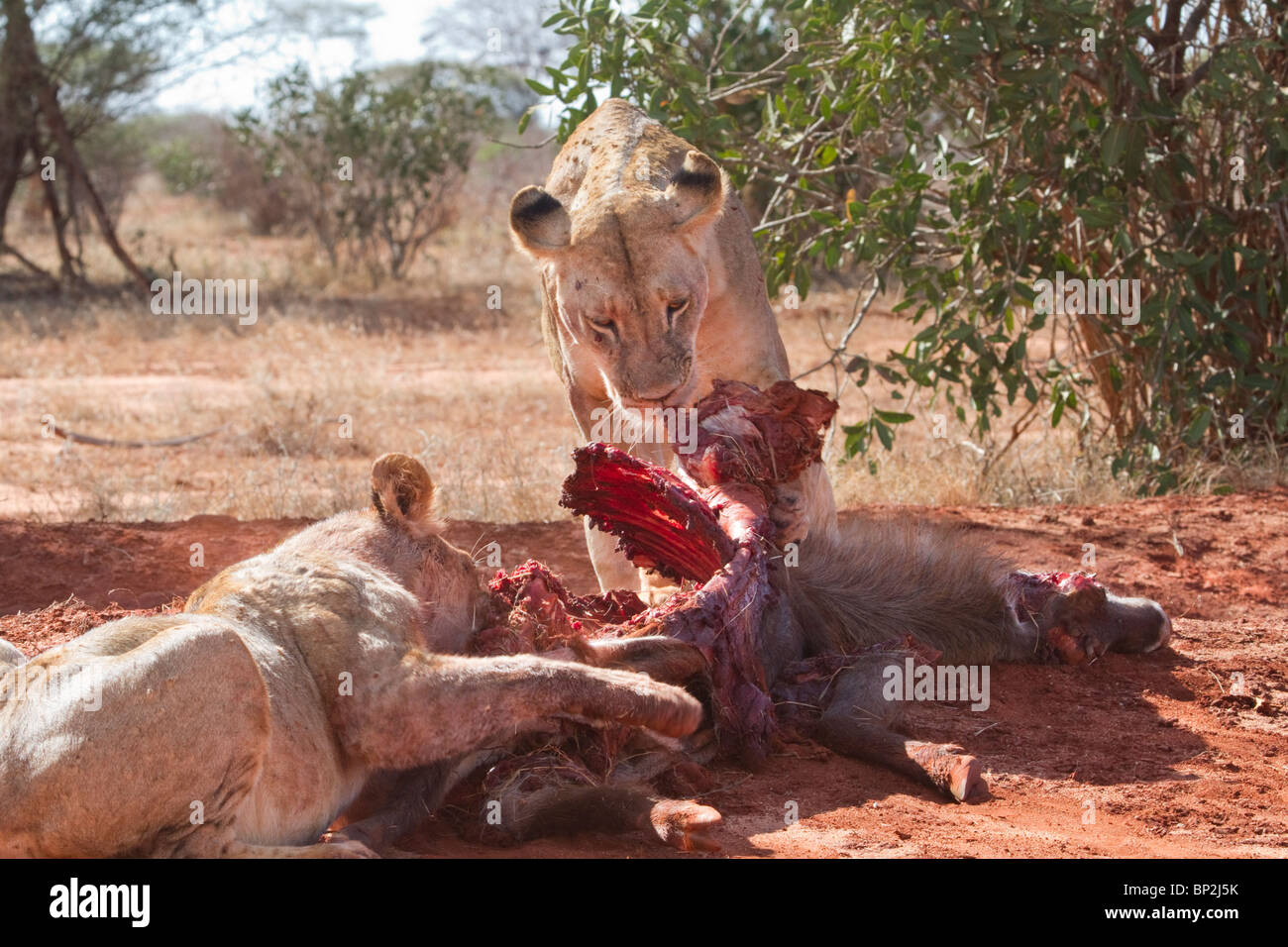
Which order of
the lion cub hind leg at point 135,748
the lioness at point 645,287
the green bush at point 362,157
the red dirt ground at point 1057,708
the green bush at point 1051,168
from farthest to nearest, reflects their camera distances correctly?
the green bush at point 362,157, the green bush at point 1051,168, the lioness at point 645,287, the red dirt ground at point 1057,708, the lion cub hind leg at point 135,748

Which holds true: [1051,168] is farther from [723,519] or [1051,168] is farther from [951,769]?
[951,769]

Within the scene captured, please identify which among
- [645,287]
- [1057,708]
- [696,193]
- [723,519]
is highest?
[696,193]

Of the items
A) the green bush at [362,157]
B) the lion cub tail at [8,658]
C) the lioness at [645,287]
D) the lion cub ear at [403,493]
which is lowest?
the lion cub tail at [8,658]

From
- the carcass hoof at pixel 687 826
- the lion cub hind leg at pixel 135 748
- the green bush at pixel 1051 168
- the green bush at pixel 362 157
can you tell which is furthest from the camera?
the green bush at pixel 362 157

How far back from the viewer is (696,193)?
5117 millimetres

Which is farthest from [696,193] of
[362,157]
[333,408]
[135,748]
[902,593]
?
[362,157]

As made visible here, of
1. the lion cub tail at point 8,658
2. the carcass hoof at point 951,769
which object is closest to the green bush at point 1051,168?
the carcass hoof at point 951,769

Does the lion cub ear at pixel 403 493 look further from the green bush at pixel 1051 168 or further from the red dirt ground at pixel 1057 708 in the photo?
the green bush at pixel 1051 168

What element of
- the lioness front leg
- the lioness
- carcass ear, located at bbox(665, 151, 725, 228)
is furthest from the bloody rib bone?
carcass ear, located at bbox(665, 151, 725, 228)

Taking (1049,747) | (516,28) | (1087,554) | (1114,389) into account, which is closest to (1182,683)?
(1049,747)

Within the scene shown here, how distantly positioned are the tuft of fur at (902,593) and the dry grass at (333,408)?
2960mm

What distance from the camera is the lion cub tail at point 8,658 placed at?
3127 mm

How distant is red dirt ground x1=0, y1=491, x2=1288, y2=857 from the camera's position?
3.28 metres

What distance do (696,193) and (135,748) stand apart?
3115 mm
